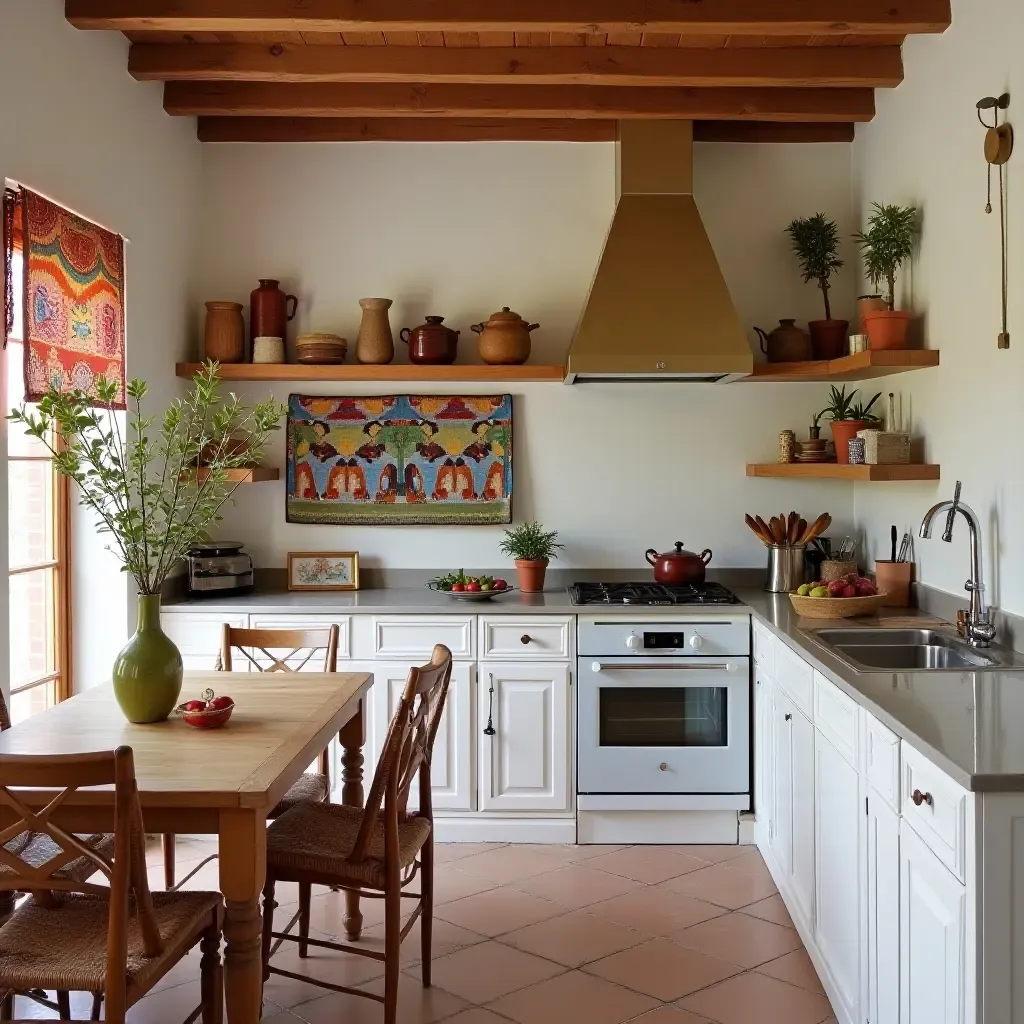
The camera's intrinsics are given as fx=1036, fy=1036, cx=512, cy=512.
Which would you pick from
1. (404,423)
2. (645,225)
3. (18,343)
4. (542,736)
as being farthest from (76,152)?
(542,736)

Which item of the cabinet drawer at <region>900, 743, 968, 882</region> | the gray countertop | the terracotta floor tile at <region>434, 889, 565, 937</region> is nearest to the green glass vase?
the terracotta floor tile at <region>434, 889, 565, 937</region>

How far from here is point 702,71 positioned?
12.3 ft

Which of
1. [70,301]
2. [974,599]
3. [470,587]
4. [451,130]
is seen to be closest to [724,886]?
[974,599]

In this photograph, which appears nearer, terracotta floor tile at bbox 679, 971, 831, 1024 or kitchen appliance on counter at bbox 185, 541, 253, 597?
terracotta floor tile at bbox 679, 971, 831, 1024

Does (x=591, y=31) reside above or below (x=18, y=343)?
above

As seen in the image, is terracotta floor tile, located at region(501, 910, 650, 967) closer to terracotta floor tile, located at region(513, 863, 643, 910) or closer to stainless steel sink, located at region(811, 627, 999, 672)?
terracotta floor tile, located at region(513, 863, 643, 910)

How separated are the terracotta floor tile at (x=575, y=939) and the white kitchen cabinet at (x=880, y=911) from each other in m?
0.88

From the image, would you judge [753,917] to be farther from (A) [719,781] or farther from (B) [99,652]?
(B) [99,652]

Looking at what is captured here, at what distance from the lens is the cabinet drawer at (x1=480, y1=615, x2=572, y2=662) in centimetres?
393

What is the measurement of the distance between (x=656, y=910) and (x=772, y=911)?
37cm

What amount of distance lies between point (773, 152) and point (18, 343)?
3.14 meters

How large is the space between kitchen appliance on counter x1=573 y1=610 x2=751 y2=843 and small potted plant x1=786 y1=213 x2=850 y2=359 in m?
1.25

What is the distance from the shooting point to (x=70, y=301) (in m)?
3.24

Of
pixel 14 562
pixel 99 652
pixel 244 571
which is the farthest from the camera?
pixel 244 571
